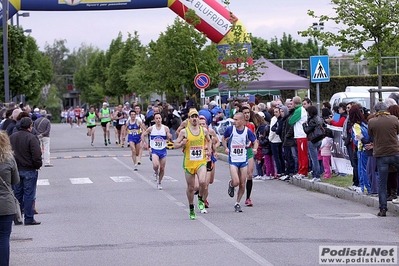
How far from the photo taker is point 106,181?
20.6 m

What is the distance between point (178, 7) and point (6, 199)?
2607 centimetres

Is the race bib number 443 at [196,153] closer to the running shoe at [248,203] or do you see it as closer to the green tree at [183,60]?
the running shoe at [248,203]

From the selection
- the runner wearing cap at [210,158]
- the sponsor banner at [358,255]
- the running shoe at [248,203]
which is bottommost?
the sponsor banner at [358,255]

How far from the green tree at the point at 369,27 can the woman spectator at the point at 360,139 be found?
17.7 ft

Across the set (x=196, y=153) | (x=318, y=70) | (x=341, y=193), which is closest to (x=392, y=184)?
(x=341, y=193)

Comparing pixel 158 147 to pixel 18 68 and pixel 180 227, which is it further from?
pixel 18 68

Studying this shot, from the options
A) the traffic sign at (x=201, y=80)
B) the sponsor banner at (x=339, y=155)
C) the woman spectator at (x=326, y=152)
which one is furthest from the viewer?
the traffic sign at (x=201, y=80)

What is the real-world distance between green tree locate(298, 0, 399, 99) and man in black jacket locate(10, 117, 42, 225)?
34.3 feet

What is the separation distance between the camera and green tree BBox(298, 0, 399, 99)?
20.6 meters

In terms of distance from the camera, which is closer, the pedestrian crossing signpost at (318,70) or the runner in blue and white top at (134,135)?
the pedestrian crossing signpost at (318,70)

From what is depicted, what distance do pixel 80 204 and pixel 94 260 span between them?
6299mm

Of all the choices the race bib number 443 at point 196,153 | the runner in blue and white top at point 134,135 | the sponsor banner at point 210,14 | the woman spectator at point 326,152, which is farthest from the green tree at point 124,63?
the race bib number 443 at point 196,153

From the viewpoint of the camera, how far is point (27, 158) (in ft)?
43.4

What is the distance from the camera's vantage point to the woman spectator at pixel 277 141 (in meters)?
20.0
